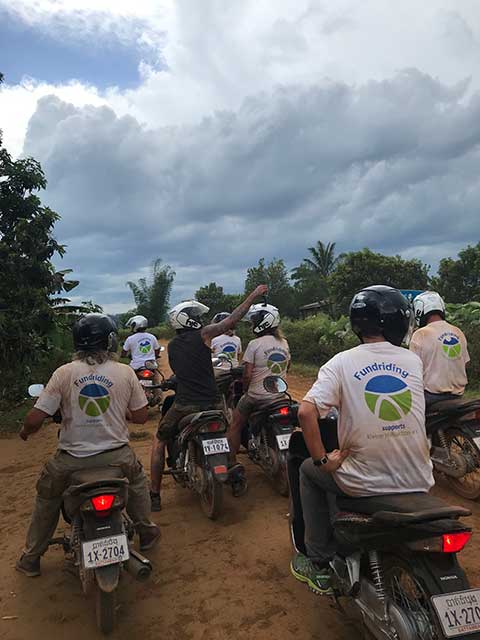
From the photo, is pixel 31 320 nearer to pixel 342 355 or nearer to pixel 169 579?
pixel 169 579

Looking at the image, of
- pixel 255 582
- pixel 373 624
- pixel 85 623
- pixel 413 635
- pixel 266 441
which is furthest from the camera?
pixel 266 441

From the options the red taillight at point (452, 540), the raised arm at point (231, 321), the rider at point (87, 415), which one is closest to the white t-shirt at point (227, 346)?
the raised arm at point (231, 321)

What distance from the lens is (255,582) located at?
3551 mm

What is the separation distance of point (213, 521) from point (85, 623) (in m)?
1.58

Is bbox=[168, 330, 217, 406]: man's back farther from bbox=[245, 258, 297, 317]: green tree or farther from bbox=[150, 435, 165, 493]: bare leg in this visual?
bbox=[245, 258, 297, 317]: green tree

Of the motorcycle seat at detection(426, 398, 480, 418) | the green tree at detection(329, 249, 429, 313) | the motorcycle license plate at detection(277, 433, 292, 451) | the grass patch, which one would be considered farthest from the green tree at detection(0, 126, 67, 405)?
the green tree at detection(329, 249, 429, 313)

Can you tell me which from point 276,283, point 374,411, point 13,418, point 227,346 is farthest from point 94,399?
point 276,283

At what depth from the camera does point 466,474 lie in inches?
191

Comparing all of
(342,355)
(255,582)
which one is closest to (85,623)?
(255,582)

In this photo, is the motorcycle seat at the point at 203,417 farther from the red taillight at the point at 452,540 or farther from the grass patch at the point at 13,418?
the grass patch at the point at 13,418

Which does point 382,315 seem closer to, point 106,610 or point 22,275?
point 106,610

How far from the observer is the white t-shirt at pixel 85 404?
346 centimetres

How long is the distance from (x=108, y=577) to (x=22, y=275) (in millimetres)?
9307

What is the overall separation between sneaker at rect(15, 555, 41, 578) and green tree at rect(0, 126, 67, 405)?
7116 mm
